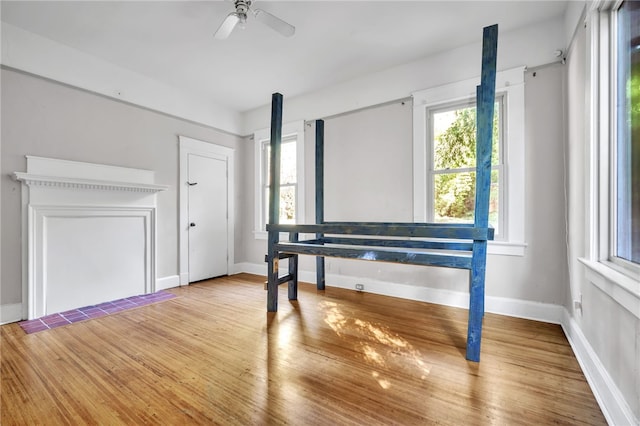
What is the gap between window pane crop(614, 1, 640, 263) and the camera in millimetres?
1392

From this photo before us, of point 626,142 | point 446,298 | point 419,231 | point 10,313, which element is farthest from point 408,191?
point 10,313

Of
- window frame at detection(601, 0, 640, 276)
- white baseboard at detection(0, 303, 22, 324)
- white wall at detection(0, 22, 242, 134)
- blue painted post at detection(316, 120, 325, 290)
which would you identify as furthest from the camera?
blue painted post at detection(316, 120, 325, 290)

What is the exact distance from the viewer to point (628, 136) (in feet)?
4.86

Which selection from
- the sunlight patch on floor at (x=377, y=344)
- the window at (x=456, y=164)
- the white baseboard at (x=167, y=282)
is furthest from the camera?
the white baseboard at (x=167, y=282)

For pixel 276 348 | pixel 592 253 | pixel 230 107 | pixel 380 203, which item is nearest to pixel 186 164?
pixel 230 107

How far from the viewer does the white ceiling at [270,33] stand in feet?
8.10

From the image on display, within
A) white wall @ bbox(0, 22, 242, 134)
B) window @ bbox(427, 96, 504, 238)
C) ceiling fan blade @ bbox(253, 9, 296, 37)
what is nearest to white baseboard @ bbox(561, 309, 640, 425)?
window @ bbox(427, 96, 504, 238)

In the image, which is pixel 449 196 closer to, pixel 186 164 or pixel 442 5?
pixel 442 5

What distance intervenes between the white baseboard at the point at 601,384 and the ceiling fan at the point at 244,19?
3.14 m

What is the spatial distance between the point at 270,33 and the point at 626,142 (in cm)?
292

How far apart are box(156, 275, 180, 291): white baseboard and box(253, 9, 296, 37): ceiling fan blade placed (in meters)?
3.39

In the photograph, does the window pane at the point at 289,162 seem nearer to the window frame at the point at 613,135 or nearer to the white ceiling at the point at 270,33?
the white ceiling at the point at 270,33

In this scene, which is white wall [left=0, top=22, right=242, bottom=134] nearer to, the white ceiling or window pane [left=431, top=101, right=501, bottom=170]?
the white ceiling

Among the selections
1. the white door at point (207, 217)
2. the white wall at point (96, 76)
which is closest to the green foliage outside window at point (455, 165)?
the white door at point (207, 217)
